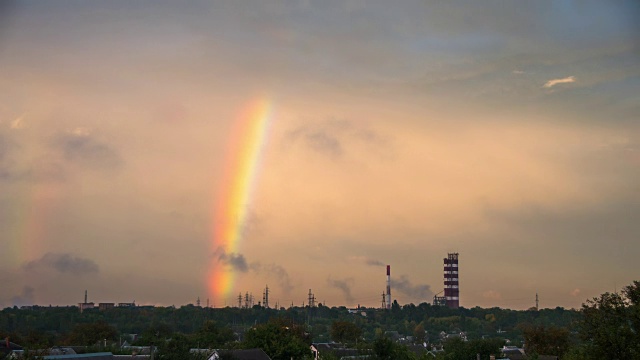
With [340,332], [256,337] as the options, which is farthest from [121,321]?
[256,337]

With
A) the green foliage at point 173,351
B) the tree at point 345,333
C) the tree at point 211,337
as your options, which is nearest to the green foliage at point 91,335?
the tree at point 211,337

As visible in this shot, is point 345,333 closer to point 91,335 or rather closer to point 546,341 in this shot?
point 91,335

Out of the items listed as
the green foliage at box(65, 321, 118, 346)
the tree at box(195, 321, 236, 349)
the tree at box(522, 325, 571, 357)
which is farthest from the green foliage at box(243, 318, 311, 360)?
the green foliage at box(65, 321, 118, 346)

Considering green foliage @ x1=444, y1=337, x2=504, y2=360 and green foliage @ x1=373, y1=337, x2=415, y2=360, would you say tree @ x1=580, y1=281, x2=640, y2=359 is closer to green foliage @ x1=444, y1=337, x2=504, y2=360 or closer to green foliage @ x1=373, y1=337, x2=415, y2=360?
green foliage @ x1=373, y1=337, x2=415, y2=360

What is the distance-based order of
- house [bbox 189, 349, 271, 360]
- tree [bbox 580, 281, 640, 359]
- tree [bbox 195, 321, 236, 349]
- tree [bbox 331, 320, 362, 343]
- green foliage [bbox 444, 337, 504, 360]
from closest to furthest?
1. tree [bbox 580, 281, 640, 359]
2. house [bbox 189, 349, 271, 360]
3. green foliage [bbox 444, 337, 504, 360]
4. tree [bbox 195, 321, 236, 349]
5. tree [bbox 331, 320, 362, 343]

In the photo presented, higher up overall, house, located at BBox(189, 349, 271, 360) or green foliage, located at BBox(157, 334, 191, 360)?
green foliage, located at BBox(157, 334, 191, 360)

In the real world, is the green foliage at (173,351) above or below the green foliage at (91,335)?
above

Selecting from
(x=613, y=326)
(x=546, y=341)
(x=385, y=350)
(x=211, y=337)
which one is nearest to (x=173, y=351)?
(x=385, y=350)

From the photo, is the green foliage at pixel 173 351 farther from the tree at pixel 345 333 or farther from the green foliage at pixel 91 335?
the tree at pixel 345 333

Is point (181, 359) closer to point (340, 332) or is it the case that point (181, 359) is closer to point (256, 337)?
point (256, 337)
